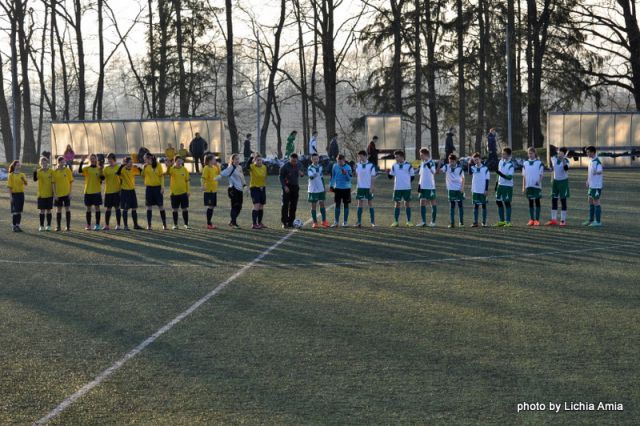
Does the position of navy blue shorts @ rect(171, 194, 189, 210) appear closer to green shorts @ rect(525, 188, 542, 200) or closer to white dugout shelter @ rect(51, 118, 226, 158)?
green shorts @ rect(525, 188, 542, 200)

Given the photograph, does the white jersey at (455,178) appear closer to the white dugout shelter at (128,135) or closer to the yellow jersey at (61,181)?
the yellow jersey at (61,181)

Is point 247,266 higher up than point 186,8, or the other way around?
point 186,8

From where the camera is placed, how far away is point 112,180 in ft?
74.3

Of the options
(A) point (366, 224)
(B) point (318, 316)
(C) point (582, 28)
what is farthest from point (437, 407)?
(C) point (582, 28)

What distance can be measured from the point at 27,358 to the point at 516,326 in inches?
212

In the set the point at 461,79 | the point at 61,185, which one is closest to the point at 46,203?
the point at 61,185

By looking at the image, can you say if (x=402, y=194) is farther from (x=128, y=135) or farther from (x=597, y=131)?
(x=128, y=135)

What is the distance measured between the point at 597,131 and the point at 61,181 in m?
31.4

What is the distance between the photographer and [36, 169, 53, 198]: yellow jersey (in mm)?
22312

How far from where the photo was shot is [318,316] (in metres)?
11.5

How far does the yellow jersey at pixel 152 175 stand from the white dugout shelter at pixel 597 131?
28355 millimetres

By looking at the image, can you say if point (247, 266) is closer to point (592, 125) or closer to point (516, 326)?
point (516, 326)

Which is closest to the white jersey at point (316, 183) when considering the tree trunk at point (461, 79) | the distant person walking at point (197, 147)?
the distant person walking at point (197, 147)

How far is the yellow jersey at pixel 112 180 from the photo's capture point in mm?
22516
